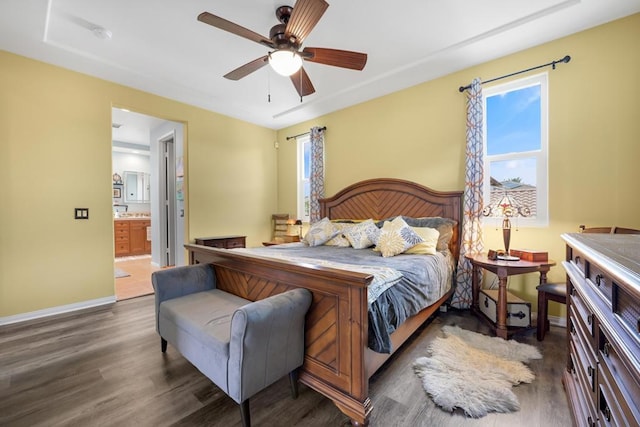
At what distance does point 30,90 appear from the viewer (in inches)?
116

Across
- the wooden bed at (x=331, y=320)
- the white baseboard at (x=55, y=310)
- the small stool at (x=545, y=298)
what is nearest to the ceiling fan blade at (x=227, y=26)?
the wooden bed at (x=331, y=320)

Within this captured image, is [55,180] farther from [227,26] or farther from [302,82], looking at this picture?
[302,82]

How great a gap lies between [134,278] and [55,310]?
1.52 metres

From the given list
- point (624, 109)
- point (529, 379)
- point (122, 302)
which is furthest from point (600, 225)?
point (122, 302)

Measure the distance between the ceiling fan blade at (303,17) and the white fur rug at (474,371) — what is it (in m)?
2.57

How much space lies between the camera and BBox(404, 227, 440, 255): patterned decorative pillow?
2717mm

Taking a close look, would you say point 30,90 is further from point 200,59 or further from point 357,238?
point 357,238

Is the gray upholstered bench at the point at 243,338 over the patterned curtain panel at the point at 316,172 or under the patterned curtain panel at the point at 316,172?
under

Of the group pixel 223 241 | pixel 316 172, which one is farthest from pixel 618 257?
pixel 223 241

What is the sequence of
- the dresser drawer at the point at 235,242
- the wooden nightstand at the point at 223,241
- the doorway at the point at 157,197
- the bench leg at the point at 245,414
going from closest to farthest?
the bench leg at the point at 245,414 → the wooden nightstand at the point at 223,241 → the dresser drawer at the point at 235,242 → the doorway at the point at 157,197

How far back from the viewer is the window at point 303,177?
517 cm

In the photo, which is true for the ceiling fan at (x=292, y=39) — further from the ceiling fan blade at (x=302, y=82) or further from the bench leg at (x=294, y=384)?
the bench leg at (x=294, y=384)

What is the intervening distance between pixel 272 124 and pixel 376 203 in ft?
9.06

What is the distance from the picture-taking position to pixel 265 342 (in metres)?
1.41
